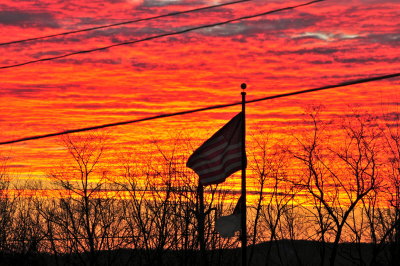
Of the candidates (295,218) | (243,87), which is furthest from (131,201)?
(243,87)

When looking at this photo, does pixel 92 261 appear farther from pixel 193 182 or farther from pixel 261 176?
pixel 261 176

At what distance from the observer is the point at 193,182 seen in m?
59.7

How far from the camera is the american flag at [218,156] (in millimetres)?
18125

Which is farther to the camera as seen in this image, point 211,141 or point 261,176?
point 261,176

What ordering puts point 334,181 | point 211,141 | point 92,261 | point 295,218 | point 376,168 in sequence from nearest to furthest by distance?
1. point 211,141
2. point 376,168
3. point 334,181
4. point 92,261
5. point 295,218

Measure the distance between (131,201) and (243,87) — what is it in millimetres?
53164

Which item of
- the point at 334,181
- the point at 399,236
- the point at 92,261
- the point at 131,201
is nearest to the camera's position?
the point at 399,236

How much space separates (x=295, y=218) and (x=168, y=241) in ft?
63.2

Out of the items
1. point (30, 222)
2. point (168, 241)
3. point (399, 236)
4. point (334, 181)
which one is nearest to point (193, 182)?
point (168, 241)

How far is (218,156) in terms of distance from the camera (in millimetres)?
18094

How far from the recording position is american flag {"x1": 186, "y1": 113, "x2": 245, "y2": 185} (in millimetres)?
18125

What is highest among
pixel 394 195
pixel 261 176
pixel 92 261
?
pixel 261 176

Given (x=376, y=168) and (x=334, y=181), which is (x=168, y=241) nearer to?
(x=334, y=181)

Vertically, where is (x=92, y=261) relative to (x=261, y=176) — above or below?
below
